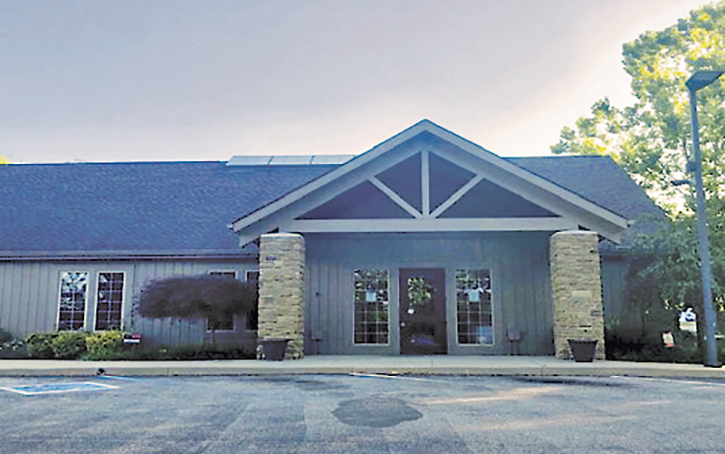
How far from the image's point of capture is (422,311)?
52.1 feet

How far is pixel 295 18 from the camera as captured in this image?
17609 mm

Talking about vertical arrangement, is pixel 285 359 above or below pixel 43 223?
below

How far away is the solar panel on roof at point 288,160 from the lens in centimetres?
2108

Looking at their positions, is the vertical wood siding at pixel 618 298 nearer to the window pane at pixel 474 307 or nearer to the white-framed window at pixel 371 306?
the window pane at pixel 474 307

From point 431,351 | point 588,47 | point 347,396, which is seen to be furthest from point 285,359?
point 588,47

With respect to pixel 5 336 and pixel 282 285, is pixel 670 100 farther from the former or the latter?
pixel 5 336

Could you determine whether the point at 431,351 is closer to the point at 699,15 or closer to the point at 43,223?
the point at 43,223

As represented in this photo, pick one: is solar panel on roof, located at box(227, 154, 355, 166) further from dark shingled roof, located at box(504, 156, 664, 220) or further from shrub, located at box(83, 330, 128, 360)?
shrub, located at box(83, 330, 128, 360)

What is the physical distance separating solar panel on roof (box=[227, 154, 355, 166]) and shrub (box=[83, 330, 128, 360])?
7.67 m

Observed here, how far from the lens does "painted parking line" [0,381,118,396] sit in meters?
9.25

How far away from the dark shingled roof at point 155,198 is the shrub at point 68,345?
2.42 meters

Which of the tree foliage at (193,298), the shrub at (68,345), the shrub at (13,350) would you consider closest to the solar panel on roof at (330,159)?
the tree foliage at (193,298)

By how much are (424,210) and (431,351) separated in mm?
3998

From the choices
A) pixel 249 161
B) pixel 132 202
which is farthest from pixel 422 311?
pixel 132 202
